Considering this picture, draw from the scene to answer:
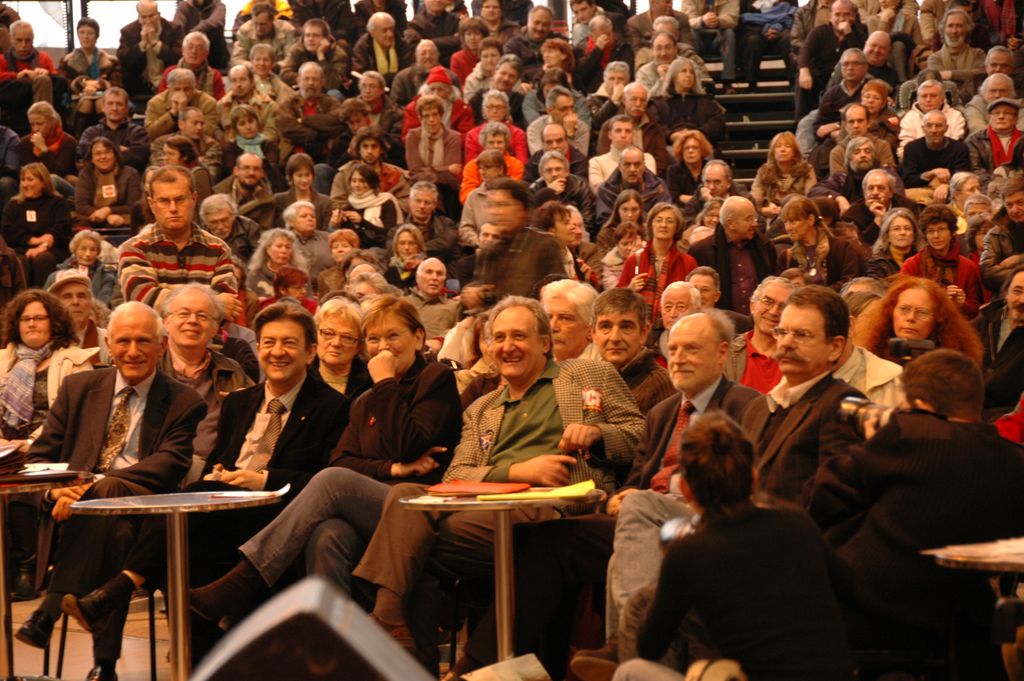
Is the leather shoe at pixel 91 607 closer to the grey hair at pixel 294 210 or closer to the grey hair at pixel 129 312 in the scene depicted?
the grey hair at pixel 129 312

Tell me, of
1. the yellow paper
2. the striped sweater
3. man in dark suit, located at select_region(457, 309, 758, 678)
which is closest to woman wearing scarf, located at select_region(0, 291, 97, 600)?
the striped sweater

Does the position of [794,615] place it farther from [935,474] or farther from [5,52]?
[5,52]

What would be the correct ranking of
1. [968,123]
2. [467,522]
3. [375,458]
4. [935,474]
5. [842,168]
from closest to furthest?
1. [935,474]
2. [467,522]
3. [375,458]
4. [842,168]
5. [968,123]

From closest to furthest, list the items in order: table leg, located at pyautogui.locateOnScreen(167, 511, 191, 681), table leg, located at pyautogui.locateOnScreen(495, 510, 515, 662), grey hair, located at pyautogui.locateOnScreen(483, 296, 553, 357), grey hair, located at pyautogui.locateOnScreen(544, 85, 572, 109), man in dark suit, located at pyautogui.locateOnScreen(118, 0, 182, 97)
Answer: table leg, located at pyautogui.locateOnScreen(495, 510, 515, 662), table leg, located at pyautogui.locateOnScreen(167, 511, 191, 681), grey hair, located at pyautogui.locateOnScreen(483, 296, 553, 357), grey hair, located at pyautogui.locateOnScreen(544, 85, 572, 109), man in dark suit, located at pyautogui.locateOnScreen(118, 0, 182, 97)

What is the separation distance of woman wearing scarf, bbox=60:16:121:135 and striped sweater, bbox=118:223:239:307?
23.2 ft

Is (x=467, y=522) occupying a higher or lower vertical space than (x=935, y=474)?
lower

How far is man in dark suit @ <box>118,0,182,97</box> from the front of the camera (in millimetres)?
13906

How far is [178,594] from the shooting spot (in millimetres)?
4359

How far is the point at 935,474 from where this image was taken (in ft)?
11.3

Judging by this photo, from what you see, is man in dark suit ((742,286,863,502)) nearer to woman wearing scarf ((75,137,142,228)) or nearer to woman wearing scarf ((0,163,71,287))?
woman wearing scarf ((0,163,71,287))

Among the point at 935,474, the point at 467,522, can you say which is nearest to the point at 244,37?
the point at 467,522

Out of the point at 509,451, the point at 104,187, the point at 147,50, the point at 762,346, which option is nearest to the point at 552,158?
the point at 104,187

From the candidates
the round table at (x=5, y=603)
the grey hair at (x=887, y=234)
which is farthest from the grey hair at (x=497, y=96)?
the round table at (x=5, y=603)

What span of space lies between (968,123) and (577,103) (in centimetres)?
296
